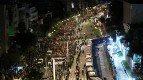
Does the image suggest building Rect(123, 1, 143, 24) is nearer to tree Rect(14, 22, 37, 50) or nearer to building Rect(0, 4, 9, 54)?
tree Rect(14, 22, 37, 50)

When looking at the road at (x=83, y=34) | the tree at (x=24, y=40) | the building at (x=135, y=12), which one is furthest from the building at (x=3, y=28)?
the building at (x=135, y=12)

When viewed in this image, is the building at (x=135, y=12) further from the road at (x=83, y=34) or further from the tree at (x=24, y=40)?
the tree at (x=24, y=40)

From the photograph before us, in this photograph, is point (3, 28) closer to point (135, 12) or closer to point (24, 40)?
point (24, 40)

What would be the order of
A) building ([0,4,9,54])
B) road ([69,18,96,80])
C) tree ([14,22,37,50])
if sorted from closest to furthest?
road ([69,18,96,80]) < building ([0,4,9,54]) < tree ([14,22,37,50])

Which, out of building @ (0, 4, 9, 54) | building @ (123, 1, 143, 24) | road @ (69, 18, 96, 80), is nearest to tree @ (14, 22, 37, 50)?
building @ (0, 4, 9, 54)

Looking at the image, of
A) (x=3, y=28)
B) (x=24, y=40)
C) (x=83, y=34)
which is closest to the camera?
(x=3, y=28)

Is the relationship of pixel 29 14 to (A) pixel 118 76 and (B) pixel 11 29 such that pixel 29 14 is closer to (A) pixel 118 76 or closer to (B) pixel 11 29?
(B) pixel 11 29

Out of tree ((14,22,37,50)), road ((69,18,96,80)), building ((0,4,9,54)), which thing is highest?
building ((0,4,9,54))

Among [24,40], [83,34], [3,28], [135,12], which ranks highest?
[135,12]

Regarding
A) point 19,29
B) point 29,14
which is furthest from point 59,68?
point 29,14

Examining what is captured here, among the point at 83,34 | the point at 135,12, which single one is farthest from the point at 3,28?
the point at 83,34

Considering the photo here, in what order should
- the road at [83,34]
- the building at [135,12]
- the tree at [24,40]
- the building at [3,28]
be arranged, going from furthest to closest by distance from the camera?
the tree at [24,40], the building at [135,12], the building at [3,28], the road at [83,34]
